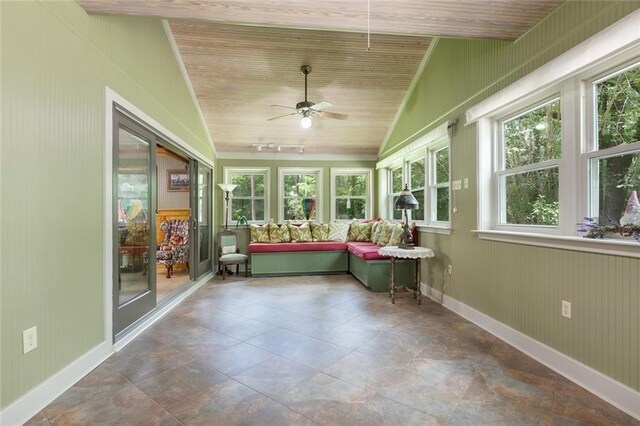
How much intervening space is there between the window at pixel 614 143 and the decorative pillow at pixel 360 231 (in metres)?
3.88

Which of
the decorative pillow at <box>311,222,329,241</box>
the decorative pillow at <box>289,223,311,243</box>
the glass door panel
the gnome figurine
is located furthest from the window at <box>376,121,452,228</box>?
the glass door panel

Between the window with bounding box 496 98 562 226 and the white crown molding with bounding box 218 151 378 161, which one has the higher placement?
the white crown molding with bounding box 218 151 378 161

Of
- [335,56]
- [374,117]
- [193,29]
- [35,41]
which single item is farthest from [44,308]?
[374,117]

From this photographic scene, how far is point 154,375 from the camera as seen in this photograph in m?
2.12

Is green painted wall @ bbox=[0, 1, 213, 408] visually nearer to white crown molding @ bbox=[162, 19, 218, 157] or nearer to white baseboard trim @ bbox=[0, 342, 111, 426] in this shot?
white baseboard trim @ bbox=[0, 342, 111, 426]

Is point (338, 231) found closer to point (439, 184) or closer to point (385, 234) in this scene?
point (385, 234)

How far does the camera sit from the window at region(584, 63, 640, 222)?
1.87 meters

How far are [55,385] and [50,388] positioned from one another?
1.5 inches

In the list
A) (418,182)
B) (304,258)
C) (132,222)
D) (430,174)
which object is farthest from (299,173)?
(132,222)

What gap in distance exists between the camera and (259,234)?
19.2 ft

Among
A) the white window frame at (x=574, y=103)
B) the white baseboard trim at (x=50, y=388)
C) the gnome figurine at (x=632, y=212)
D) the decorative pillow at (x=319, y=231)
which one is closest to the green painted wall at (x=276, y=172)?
the decorative pillow at (x=319, y=231)

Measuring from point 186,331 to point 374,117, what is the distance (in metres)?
4.31

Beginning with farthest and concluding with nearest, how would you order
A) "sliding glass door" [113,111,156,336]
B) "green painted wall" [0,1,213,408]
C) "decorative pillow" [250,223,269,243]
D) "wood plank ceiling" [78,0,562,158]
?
"decorative pillow" [250,223,269,243], "sliding glass door" [113,111,156,336], "wood plank ceiling" [78,0,562,158], "green painted wall" [0,1,213,408]

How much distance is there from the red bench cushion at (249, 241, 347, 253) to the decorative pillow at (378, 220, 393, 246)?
2.53 ft
